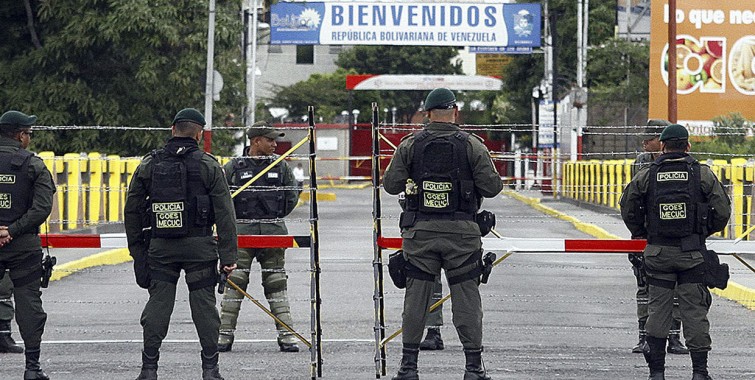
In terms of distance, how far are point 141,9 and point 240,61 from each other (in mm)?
13678

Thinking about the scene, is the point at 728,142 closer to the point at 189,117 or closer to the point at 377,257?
the point at 377,257

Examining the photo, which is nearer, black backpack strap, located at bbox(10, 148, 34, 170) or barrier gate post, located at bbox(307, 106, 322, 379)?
barrier gate post, located at bbox(307, 106, 322, 379)

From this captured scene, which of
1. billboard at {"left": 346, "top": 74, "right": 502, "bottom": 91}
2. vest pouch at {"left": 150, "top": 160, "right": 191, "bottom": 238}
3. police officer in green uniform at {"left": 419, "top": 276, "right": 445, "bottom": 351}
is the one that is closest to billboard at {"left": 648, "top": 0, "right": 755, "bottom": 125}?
billboard at {"left": 346, "top": 74, "right": 502, "bottom": 91}

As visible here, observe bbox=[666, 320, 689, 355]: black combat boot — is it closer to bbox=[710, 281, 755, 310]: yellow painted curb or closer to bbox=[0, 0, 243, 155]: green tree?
bbox=[710, 281, 755, 310]: yellow painted curb

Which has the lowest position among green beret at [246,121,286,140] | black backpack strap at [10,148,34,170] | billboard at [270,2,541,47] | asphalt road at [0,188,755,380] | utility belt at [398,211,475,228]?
asphalt road at [0,188,755,380]

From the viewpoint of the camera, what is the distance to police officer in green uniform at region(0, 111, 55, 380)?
910 cm

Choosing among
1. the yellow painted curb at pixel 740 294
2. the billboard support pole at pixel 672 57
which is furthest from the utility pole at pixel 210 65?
the yellow painted curb at pixel 740 294

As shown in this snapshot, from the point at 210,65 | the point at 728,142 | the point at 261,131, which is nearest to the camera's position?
the point at 261,131

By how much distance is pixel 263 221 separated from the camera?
1067 centimetres

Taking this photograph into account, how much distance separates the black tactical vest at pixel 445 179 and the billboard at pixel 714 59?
33267 mm

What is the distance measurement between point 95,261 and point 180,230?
1133 centimetres

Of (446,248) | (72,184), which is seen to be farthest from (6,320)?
(72,184)

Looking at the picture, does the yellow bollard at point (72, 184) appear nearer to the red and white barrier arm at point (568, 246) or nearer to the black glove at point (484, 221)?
the red and white barrier arm at point (568, 246)

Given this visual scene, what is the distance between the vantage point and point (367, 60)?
9219 centimetres
